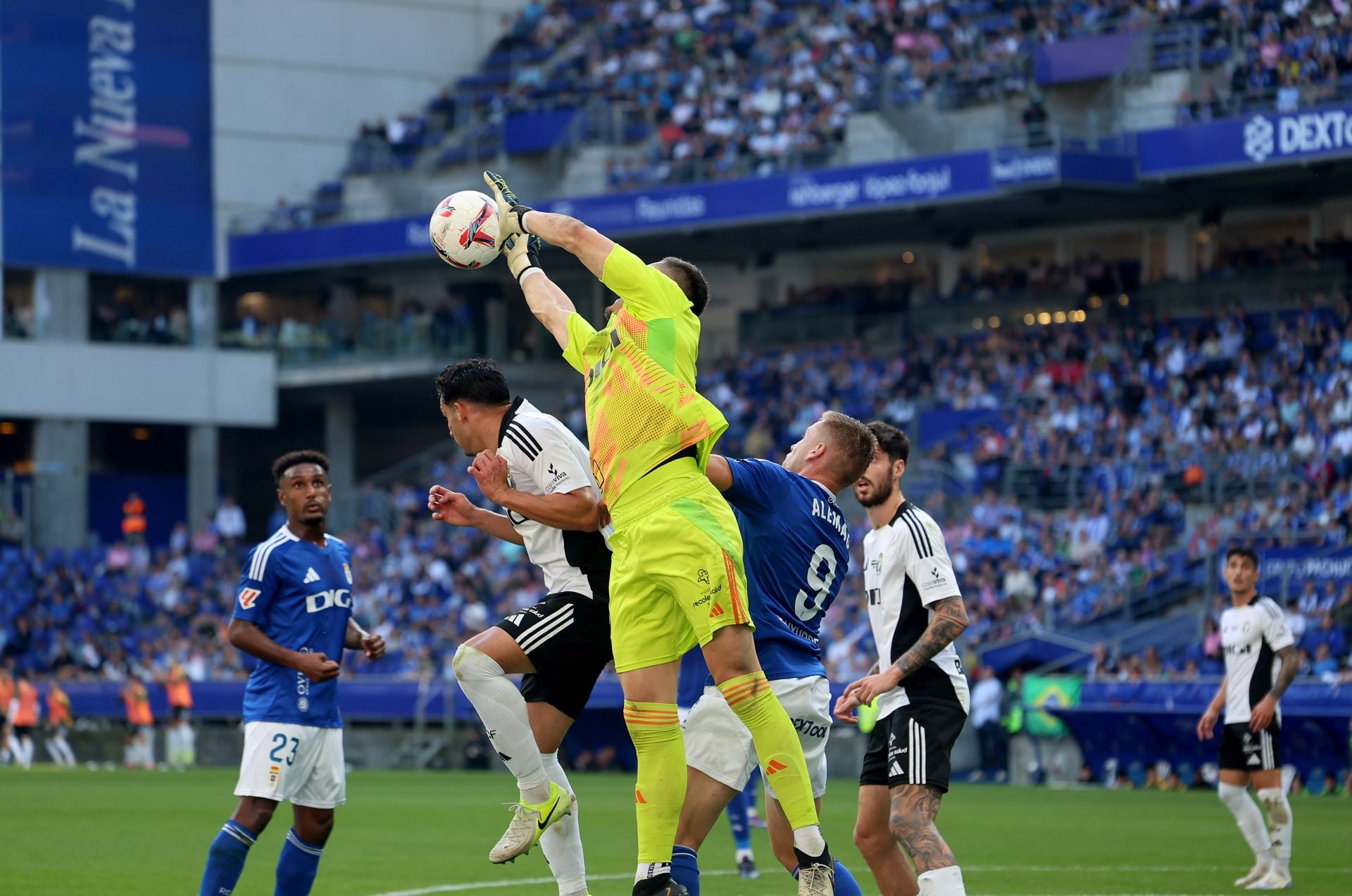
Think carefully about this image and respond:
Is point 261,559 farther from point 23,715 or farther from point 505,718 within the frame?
point 23,715

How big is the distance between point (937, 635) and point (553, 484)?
1.98 m

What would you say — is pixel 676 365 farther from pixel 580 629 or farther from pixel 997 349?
pixel 997 349

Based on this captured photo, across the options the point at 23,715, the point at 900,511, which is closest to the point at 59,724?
the point at 23,715

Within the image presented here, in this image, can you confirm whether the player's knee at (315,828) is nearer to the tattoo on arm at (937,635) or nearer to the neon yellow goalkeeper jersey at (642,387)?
the neon yellow goalkeeper jersey at (642,387)

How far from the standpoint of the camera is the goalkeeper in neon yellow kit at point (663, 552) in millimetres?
7633

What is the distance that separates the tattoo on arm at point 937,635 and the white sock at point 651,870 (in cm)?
170

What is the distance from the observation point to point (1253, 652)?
14.6 meters

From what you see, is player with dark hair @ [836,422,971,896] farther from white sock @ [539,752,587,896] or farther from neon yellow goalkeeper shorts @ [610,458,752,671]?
white sock @ [539,752,587,896]

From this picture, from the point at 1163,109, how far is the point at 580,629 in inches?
1162

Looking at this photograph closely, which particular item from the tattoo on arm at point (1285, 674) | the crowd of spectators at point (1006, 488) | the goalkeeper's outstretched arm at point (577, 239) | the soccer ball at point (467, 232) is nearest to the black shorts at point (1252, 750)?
the tattoo on arm at point (1285, 674)

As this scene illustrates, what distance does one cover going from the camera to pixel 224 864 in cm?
980

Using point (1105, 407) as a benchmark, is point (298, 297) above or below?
above

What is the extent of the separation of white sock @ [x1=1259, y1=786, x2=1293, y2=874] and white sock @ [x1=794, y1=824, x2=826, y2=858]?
23.0 ft

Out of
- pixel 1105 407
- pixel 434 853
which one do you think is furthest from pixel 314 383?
pixel 434 853
